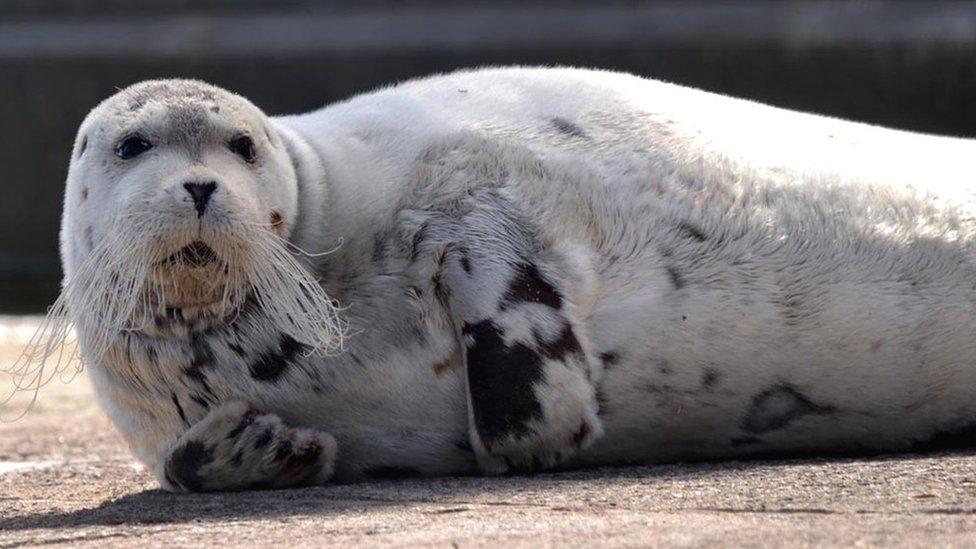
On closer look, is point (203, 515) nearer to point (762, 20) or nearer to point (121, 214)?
point (121, 214)

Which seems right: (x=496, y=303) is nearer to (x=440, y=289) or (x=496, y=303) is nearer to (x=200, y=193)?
(x=440, y=289)

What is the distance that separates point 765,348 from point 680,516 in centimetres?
117

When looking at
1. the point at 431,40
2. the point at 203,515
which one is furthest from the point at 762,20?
the point at 203,515

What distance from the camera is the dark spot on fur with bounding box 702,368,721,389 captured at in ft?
14.2

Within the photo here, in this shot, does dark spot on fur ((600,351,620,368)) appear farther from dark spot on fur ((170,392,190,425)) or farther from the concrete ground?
dark spot on fur ((170,392,190,425))

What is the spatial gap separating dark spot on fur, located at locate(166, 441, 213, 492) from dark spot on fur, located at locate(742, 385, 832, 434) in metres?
1.38

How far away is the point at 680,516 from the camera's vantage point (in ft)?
10.7

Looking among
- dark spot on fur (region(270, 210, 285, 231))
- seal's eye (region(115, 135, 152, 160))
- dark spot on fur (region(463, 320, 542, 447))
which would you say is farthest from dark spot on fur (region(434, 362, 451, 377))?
seal's eye (region(115, 135, 152, 160))

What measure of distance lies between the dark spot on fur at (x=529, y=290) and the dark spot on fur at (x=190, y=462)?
83 cm

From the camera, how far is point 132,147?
4203 millimetres

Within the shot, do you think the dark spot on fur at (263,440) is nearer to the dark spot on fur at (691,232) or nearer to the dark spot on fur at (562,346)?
the dark spot on fur at (562,346)

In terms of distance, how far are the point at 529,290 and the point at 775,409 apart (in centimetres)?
73

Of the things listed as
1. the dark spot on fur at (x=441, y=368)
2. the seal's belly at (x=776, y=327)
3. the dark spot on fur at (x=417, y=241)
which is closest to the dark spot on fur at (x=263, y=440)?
the dark spot on fur at (x=441, y=368)

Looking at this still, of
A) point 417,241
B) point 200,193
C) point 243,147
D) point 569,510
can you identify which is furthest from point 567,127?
point 569,510
